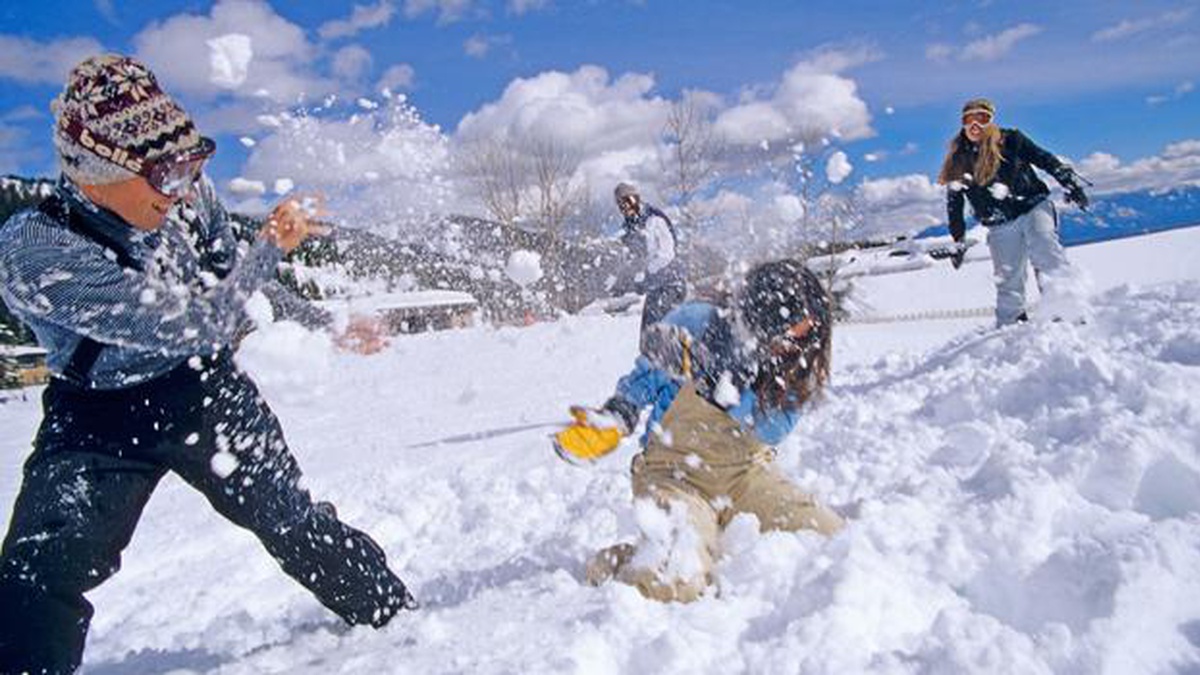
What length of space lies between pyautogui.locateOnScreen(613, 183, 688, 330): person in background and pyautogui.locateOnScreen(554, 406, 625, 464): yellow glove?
322cm

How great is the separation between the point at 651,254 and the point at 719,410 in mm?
3027

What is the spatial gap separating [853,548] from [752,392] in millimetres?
821

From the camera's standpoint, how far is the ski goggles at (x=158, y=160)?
211 centimetres

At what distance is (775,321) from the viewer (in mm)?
3039

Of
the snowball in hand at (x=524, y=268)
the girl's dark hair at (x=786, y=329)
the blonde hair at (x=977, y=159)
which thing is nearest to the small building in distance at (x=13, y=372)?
the snowball in hand at (x=524, y=268)

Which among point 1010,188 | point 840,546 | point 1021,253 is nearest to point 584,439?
point 840,546

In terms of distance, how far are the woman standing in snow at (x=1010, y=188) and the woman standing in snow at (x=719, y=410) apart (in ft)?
14.1

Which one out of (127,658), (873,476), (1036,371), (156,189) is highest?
(156,189)

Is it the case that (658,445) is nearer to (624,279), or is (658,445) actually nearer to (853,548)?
(853,548)

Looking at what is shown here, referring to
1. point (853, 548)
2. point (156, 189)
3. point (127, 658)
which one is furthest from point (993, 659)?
point (127, 658)

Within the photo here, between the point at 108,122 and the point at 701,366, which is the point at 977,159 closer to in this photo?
the point at 701,366

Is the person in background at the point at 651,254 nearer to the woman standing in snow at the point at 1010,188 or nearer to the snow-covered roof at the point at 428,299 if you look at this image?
the woman standing in snow at the point at 1010,188

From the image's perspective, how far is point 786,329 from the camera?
10.0 ft

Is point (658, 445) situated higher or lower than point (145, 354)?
lower
